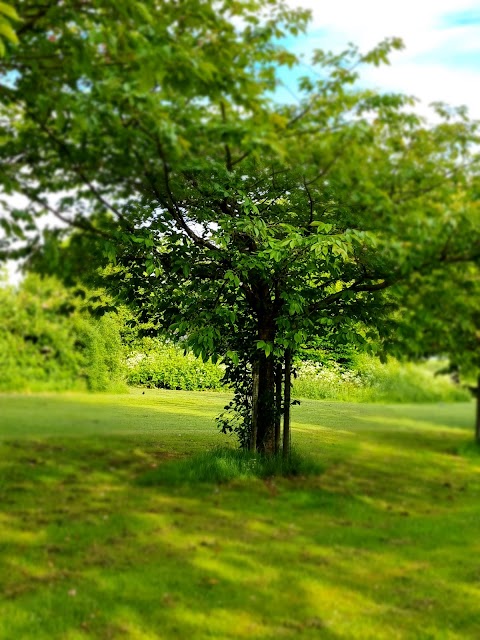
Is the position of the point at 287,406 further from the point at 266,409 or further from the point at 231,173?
the point at 231,173

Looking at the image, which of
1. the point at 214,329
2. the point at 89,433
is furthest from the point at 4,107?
the point at 89,433

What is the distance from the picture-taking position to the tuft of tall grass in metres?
7.11

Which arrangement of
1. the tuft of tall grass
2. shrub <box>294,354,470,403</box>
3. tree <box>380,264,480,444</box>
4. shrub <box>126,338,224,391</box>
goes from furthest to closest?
shrub <box>126,338,224,391</box> → the tuft of tall grass → shrub <box>294,354,470,403</box> → tree <box>380,264,480,444</box>

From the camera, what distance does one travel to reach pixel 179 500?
21.3 ft

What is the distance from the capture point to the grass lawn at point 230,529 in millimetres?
3838

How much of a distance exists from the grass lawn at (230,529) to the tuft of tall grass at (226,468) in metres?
0.15

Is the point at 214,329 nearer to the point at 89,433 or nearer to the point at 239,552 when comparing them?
the point at 89,433

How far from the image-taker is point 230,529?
18.4ft

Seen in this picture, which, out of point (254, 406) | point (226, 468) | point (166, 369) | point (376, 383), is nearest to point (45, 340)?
point (226, 468)

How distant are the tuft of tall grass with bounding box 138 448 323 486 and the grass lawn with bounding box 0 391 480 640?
15 cm

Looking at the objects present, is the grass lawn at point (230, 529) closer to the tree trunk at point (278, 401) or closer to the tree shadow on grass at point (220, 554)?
the tree shadow on grass at point (220, 554)

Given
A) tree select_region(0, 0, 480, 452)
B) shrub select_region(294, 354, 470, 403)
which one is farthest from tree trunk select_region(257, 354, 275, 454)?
shrub select_region(294, 354, 470, 403)

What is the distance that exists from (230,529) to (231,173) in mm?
3710

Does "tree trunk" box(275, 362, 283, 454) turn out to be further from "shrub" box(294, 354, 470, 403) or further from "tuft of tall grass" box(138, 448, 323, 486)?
"shrub" box(294, 354, 470, 403)
